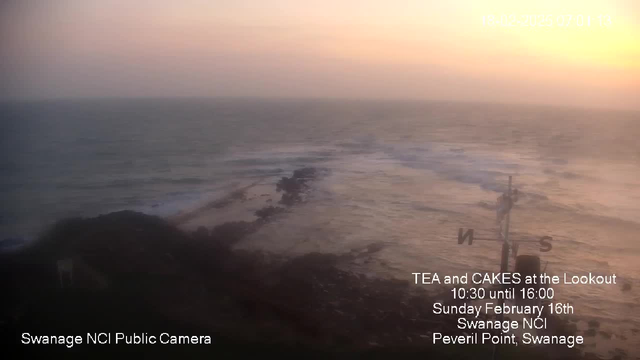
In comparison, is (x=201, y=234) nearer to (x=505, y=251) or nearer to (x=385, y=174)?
(x=385, y=174)

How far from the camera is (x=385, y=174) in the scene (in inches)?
149

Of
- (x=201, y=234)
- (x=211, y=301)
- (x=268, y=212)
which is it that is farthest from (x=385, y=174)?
(x=211, y=301)

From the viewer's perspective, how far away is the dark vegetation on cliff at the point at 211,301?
2584mm

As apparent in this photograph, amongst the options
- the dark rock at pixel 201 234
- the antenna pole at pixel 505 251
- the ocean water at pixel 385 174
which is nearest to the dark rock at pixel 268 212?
the ocean water at pixel 385 174

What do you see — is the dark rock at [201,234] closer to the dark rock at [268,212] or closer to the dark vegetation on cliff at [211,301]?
the dark vegetation on cliff at [211,301]

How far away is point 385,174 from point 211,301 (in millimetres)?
1803

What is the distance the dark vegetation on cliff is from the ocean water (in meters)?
0.22

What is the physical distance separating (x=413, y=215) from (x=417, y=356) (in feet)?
3.79

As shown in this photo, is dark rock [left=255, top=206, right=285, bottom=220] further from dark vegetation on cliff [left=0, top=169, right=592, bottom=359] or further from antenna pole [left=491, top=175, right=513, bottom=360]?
antenna pole [left=491, top=175, right=513, bottom=360]

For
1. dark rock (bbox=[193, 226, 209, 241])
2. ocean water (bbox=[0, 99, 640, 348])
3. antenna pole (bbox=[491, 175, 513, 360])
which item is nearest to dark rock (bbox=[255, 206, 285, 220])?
ocean water (bbox=[0, 99, 640, 348])

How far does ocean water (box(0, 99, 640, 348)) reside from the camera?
3.01 metres

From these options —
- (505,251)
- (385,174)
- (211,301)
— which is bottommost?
(211,301)

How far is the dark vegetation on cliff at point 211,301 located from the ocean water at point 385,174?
0.22 m

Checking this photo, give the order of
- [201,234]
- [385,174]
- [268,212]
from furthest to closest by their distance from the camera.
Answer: [385,174], [268,212], [201,234]
